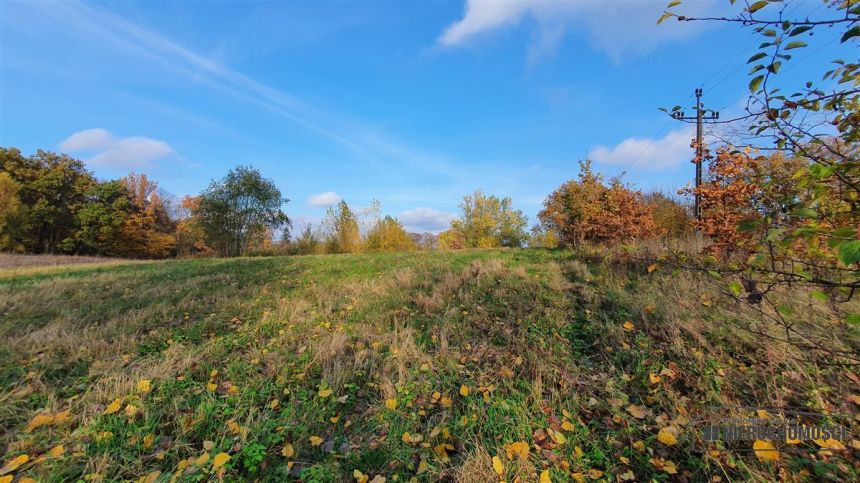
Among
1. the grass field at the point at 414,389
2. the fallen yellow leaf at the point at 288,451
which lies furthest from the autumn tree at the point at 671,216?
the fallen yellow leaf at the point at 288,451

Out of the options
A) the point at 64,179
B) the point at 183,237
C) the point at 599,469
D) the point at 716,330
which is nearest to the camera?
the point at 599,469

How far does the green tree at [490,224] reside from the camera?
34.2 metres

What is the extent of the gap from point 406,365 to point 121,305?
5075mm

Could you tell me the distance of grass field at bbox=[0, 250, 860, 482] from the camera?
2.18m

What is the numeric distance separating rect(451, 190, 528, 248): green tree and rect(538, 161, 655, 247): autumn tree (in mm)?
16090

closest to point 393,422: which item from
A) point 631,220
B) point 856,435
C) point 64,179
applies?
point 856,435

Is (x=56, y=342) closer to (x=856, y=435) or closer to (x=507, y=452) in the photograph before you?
(x=507, y=452)

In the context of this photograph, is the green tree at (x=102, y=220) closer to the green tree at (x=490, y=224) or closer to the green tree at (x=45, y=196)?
the green tree at (x=45, y=196)

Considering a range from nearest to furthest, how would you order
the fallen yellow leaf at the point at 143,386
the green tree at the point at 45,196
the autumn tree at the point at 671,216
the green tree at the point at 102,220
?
the fallen yellow leaf at the point at 143,386
the autumn tree at the point at 671,216
the green tree at the point at 45,196
the green tree at the point at 102,220

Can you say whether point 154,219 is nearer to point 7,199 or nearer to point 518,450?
point 7,199

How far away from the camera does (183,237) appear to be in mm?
34094

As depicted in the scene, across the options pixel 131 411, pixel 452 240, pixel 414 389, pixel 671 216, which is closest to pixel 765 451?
pixel 414 389

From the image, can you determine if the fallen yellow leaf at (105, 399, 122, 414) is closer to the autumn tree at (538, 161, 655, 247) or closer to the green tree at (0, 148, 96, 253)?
the autumn tree at (538, 161, 655, 247)

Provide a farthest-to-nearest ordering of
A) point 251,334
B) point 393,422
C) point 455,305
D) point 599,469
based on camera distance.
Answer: point 455,305, point 251,334, point 393,422, point 599,469
